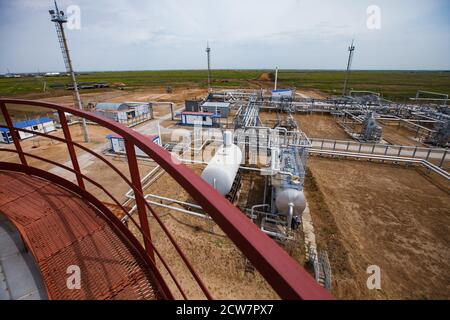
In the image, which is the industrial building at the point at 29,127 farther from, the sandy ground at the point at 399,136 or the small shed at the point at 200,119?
the sandy ground at the point at 399,136

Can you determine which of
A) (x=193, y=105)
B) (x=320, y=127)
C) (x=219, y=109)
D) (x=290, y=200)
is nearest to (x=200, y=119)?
(x=219, y=109)

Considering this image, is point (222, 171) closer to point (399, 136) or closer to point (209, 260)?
point (209, 260)

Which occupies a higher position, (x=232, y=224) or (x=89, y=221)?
(x=232, y=224)

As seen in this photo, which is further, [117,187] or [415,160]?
[415,160]

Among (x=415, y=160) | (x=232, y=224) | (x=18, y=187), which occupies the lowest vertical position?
(x=415, y=160)

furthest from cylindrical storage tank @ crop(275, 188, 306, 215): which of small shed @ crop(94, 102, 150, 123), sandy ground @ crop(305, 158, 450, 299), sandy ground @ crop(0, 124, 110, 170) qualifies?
small shed @ crop(94, 102, 150, 123)
